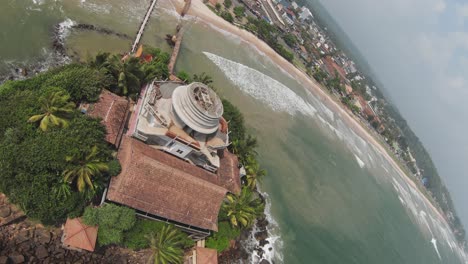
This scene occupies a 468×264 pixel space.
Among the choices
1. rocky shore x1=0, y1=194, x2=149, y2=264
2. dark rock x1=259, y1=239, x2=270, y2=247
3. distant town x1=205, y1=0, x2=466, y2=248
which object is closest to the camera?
rocky shore x1=0, y1=194, x2=149, y2=264

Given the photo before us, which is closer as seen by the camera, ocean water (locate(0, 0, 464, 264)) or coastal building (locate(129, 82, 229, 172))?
coastal building (locate(129, 82, 229, 172))

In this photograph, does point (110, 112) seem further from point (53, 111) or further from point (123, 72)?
point (123, 72)

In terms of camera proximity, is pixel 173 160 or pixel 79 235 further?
pixel 173 160

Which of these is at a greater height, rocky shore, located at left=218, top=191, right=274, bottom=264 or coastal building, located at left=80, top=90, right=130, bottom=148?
coastal building, located at left=80, top=90, right=130, bottom=148

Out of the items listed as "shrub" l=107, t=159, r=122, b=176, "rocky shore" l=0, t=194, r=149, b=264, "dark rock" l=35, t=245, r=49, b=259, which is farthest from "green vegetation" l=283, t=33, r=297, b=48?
"dark rock" l=35, t=245, r=49, b=259

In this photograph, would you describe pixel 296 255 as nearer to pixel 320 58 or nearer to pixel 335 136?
pixel 335 136

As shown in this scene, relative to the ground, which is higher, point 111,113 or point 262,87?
point 111,113

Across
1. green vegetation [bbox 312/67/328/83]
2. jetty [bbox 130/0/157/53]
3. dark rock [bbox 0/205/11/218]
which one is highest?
jetty [bbox 130/0/157/53]

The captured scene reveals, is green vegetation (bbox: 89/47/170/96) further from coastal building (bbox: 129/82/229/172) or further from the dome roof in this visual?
the dome roof

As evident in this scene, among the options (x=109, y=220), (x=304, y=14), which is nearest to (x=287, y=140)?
(x=109, y=220)
